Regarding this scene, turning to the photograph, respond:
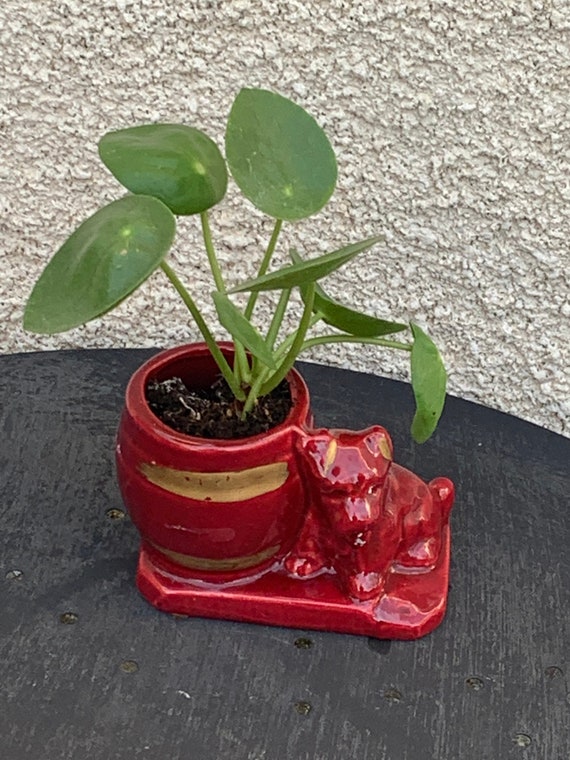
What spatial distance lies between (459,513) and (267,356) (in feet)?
0.95

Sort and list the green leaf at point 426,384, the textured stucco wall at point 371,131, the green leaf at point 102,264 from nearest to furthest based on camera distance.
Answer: the green leaf at point 102,264, the green leaf at point 426,384, the textured stucco wall at point 371,131

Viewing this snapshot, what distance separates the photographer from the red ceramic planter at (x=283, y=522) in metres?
0.63

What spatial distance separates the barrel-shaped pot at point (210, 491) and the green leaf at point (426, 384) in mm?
76

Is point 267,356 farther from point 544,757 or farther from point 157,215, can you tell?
point 544,757

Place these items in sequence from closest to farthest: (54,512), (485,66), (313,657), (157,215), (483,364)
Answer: (157,215) → (313,657) → (54,512) → (485,66) → (483,364)

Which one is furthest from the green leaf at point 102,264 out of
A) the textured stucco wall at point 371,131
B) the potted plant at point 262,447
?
the textured stucco wall at point 371,131

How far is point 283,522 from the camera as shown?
66 centimetres

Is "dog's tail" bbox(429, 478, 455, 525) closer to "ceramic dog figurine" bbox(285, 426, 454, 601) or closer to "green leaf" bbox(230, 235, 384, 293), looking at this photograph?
"ceramic dog figurine" bbox(285, 426, 454, 601)

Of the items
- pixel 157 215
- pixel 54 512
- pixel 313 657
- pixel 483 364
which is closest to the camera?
pixel 157 215

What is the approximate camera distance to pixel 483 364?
3.28 ft

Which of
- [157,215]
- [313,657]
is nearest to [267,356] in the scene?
[157,215]

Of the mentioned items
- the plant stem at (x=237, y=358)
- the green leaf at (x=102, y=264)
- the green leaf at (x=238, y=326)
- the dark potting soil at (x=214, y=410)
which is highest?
the green leaf at (x=102, y=264)

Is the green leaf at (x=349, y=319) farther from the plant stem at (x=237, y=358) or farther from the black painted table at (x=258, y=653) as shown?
the black painted table at (x=258, y=653)

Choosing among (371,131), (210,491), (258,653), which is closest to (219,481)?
(210,491)
